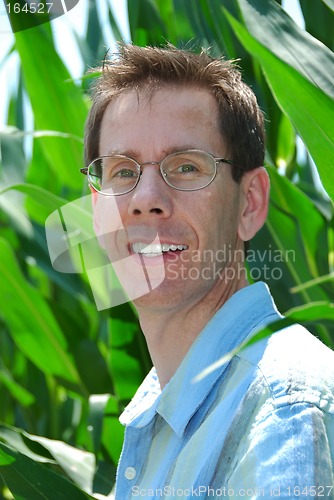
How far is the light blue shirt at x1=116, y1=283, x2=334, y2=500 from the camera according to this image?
0.64 meters

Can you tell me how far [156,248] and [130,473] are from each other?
22cm

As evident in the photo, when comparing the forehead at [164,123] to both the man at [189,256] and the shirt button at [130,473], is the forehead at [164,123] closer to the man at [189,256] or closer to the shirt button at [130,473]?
the man at [189,256]

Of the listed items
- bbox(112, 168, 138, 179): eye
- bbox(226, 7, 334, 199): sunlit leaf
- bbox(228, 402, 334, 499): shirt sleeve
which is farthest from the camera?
bbox(112, 168, 138, 179): eye

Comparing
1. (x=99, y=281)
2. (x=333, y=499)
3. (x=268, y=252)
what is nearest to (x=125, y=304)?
(x=99, y=281)

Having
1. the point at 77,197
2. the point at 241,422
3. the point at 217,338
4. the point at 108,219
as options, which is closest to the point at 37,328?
the point at 77,197

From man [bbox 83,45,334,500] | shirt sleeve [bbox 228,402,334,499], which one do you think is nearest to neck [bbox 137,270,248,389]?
man [bbox 83,45,334,500]

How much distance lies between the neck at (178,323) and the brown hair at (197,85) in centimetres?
13

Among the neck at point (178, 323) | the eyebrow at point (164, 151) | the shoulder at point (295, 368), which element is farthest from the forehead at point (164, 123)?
the shoulder at point (295, 368)

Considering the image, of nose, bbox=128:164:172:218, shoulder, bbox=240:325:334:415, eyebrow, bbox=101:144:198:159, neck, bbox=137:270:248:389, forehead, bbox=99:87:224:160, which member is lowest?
neck, bbox=137:270:248:389

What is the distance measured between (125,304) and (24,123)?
21.5 inches

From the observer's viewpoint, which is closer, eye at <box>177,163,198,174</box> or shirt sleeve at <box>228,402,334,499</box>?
shirt sleeve at <box>228,402,334,499</box>

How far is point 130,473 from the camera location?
2.86 ft

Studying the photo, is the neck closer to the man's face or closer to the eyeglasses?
the man's face

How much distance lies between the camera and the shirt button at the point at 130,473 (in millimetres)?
870
